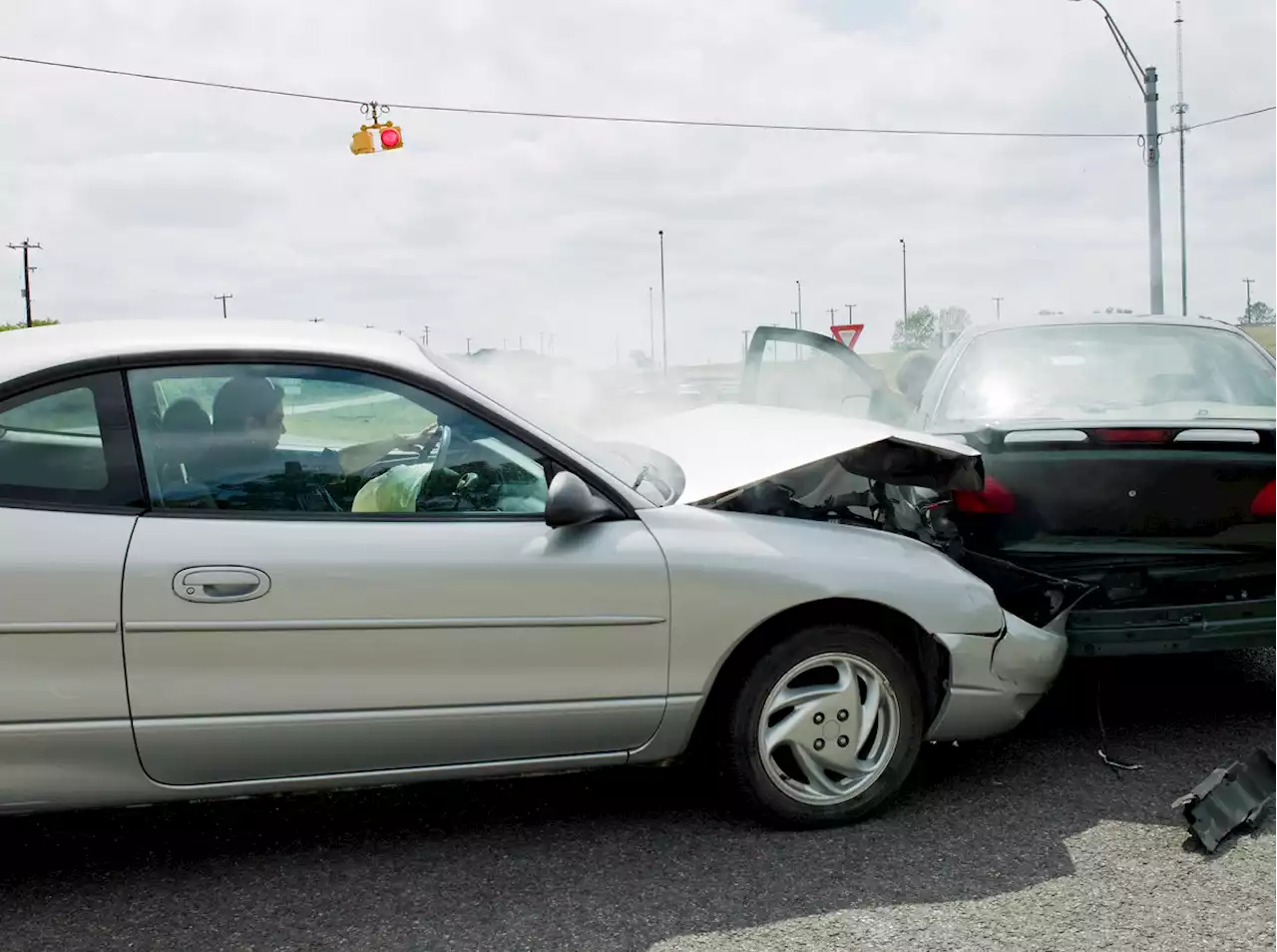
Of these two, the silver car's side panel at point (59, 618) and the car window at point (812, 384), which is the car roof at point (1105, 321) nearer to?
the car window at point (812, 384)

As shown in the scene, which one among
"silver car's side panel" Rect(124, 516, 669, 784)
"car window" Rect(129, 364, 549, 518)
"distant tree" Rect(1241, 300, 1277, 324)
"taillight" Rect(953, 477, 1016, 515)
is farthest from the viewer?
"distant tree" Rect(1241, 300, 1277, 324)

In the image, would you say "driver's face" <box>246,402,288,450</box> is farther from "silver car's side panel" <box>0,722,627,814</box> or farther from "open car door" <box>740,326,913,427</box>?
"open car door" <box>740,326,913,427</box>

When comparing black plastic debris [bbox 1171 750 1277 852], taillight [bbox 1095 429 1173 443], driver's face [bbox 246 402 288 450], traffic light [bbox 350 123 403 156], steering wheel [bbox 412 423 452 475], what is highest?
traffic light [bbox 350 123 403 156]

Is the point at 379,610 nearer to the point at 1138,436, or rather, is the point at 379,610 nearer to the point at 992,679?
the point at 992,679

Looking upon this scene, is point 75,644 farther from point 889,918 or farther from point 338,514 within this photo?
point 889,918

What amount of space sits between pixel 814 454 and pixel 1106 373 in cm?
232

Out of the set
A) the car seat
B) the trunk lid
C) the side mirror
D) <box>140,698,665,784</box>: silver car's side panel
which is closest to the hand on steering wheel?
the side mirror

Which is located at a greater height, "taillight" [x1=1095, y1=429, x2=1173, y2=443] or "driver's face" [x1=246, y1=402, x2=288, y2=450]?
"driver's face" [x1=246, y1=402, x2=288, y2=450]

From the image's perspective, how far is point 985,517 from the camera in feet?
14.6

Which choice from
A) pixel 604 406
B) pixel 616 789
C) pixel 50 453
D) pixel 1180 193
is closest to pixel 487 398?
pixel 50 453

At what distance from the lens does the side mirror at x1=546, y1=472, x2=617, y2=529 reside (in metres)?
3.27

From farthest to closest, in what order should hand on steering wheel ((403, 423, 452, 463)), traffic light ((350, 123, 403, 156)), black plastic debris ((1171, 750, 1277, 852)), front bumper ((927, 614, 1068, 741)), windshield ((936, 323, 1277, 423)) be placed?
traffic light ((350, 123, 403, 156)), windshield ((936, 323, 1277, 423)), front bumper ((927, 614, 1068, 741)), black plastic debris ((1171, 750, 1277, 852)), hand on steering wheel ((403, 423, 452, 463))

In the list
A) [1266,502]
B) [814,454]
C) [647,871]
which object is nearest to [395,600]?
[647,871]

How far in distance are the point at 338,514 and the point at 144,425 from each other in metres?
0.55
